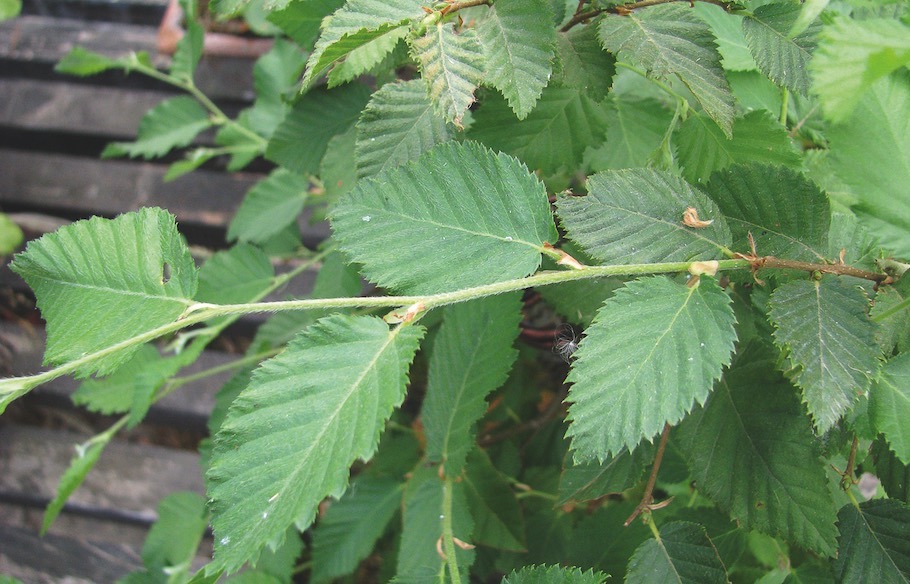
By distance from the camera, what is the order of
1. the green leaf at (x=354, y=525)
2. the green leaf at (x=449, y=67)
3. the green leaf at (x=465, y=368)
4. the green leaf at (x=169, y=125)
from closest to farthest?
the green leaf at (x=449, y=67)
the green leaf at (x=465, y=368)
the green leaf at (x=354, y=525)
the green leaf at (x=169, y=125)

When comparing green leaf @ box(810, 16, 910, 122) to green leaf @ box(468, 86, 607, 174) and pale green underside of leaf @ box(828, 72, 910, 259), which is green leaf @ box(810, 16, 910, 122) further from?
green leaf @ box(468, 86, 607, 174)

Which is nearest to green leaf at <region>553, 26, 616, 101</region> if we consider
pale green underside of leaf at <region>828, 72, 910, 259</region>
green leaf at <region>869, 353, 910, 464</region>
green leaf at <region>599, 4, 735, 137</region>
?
green leaf at <region>599, 4, 735, 137</region>

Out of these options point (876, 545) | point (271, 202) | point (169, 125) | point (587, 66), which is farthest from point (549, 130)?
point (169, 125)

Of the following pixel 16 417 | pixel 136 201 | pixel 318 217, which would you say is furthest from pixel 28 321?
pixel 318 217

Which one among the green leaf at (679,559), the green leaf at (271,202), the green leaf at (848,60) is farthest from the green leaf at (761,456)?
the green leaf at (271,202)

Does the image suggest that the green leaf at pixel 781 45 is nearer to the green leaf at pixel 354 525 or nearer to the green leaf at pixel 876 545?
the green leaf at pixel 876 545

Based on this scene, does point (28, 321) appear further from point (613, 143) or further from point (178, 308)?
point (613, 143)
